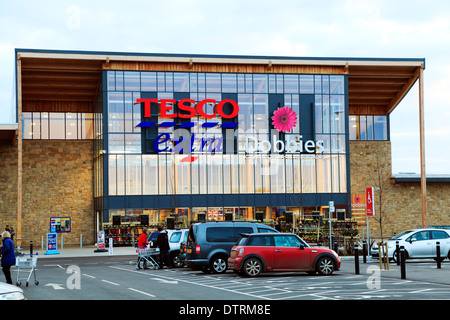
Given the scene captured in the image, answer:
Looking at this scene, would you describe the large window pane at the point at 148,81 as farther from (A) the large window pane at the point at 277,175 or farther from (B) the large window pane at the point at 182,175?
(A) the large window pane at the point at 277,175

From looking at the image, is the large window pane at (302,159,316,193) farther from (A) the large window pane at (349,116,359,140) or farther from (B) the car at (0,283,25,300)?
(B) the car at (0,283,25,300)

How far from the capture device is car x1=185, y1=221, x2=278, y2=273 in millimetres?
23062

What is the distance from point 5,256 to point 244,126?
117ft

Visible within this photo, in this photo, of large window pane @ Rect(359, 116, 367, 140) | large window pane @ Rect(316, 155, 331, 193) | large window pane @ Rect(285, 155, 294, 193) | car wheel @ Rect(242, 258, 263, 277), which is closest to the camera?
car wheel @ Rect(242, 258, 263, 277)

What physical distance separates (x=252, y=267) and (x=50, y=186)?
38069 millimetres

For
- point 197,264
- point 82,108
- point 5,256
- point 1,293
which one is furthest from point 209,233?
point 82,108

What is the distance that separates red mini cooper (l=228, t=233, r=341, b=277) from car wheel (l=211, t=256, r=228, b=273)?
1.87m

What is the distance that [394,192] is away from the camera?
60.2 metres

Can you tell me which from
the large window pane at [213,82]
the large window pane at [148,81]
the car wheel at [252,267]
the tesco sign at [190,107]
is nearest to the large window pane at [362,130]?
the tesco sign at [190,107]

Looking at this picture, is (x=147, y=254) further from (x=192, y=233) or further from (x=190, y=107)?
(x=190, y=107)

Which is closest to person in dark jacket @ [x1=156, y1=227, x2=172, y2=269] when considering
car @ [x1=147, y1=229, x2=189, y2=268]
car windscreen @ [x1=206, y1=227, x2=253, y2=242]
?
car @ [x1=147, y1=229, x2=189, y2=268]

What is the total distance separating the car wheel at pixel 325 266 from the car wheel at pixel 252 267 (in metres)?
2.06

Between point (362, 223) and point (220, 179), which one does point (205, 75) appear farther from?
point (362, 223)

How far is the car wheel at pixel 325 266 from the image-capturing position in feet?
70.1
